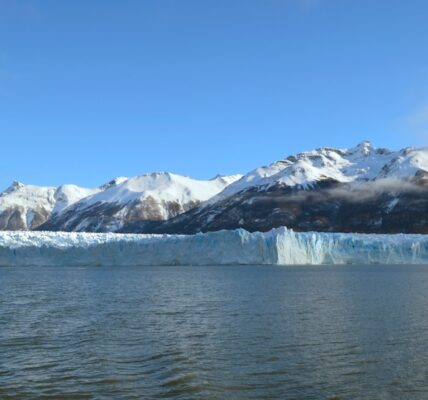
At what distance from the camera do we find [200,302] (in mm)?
32906

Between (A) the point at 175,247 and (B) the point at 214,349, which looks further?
(A) the point at 175,247

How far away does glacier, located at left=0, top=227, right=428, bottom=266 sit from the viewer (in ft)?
235

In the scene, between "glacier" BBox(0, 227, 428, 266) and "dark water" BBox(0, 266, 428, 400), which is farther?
"glacier" BBox(0, 227, 428, 266)

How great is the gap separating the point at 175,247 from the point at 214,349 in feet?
180

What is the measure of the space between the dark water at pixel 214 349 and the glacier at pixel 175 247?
39.1 metres

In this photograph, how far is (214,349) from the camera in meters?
18.7

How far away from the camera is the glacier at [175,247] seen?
7162 cm

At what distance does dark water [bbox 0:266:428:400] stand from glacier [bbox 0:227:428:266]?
39143 mm

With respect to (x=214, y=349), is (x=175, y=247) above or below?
Result: above

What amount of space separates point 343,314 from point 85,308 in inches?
496

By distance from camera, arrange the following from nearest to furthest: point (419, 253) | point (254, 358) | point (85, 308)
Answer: point (254, 358)
point (85, 308)
point (419, 253)

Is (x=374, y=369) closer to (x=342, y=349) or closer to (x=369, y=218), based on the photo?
(x=342, y=349)

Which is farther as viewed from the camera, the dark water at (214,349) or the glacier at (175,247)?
the glacier at (175,247)

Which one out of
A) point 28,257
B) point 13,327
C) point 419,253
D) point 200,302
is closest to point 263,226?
point 419,253
